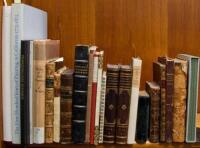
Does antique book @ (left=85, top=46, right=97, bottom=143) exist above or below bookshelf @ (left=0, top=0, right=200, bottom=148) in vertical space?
below

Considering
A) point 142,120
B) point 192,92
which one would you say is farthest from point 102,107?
point 192,92

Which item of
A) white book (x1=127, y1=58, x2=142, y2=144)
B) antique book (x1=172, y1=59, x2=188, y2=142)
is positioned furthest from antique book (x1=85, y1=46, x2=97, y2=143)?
antique book (x1=172, y1=59, x2=188, y2=142)

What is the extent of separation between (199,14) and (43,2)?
0.54 m

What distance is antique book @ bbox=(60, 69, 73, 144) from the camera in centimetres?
83

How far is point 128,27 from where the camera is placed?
3.59 ft

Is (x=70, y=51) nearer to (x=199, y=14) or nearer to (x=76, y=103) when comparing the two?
(x=76, y=103)

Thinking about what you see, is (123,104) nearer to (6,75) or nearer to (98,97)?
(98,97)

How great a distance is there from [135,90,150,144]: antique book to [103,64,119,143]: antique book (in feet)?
0.22

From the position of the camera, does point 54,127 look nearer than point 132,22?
Yes

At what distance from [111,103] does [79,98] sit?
0.09 metres

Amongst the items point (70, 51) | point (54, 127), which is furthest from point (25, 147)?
point (70, 51)

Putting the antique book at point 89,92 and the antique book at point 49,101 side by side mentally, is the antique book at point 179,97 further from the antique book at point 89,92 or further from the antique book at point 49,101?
the antique book at point 49,101

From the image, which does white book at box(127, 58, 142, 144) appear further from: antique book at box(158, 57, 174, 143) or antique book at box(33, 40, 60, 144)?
antique book at box(33, 40, 60, 144)

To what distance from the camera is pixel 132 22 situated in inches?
43.0
